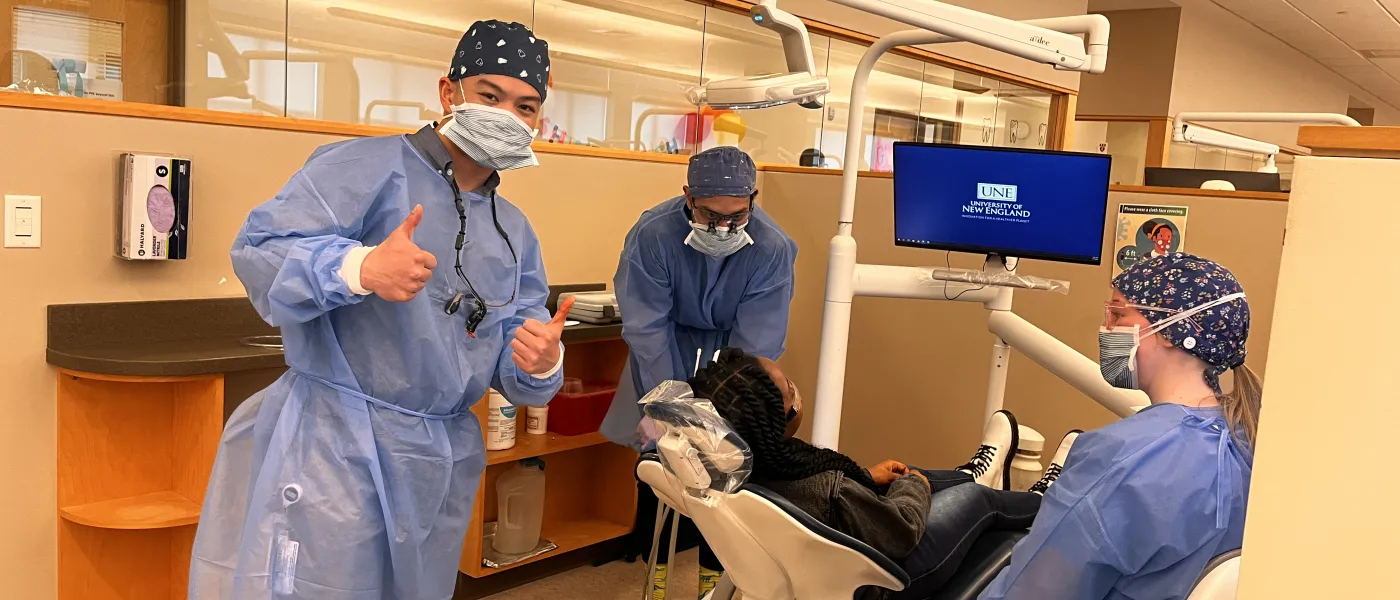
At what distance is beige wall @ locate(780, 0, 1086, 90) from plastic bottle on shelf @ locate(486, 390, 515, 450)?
91.5 inches

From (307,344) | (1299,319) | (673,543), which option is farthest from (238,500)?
(1299,319)

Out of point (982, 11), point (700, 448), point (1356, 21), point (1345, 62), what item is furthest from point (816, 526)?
point (1345, 62)

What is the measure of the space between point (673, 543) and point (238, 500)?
4.46 ft

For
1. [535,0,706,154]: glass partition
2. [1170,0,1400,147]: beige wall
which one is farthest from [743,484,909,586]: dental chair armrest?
[1170,0,1400,147]: beige wall

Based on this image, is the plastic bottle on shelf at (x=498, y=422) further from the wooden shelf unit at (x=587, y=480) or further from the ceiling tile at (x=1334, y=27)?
the ceiling tile at (x=1334, y=27)

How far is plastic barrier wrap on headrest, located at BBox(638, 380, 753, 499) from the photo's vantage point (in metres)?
1.72

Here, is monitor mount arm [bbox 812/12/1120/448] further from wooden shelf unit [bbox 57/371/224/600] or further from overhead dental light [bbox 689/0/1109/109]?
wooden shelf unit [bbox 57/371/224/600]

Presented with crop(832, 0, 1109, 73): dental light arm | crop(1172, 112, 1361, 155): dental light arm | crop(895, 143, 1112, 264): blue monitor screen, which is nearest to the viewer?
crop(832, 0, 1109, 73): dental light arm

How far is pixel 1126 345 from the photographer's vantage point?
65.6 inches

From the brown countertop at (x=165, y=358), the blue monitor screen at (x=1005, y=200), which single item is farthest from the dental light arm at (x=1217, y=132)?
the brown countertop at (x=165, y=358)

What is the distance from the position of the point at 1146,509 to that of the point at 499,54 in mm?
1271

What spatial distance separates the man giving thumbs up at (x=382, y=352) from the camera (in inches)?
61.9

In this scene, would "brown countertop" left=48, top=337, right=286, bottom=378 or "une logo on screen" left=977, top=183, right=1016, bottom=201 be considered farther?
"une logo on screen" left=977, top=183, right=1016, bottom=201

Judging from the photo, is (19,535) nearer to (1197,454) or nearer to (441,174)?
(441,174)
